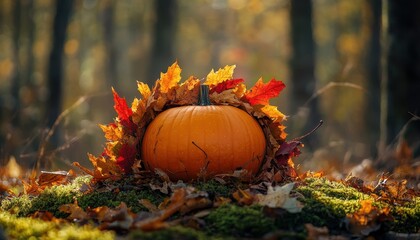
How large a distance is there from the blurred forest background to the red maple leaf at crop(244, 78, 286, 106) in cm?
107

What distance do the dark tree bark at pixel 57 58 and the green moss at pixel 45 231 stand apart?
8.38 meters

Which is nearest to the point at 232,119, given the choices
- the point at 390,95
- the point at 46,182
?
the point at 46,182

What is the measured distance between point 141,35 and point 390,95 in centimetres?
2520

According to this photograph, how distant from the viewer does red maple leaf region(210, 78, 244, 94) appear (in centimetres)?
412

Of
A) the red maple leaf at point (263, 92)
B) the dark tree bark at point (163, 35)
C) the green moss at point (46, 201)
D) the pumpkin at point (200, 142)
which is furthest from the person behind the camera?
the dark tree bark at point (163, 35)

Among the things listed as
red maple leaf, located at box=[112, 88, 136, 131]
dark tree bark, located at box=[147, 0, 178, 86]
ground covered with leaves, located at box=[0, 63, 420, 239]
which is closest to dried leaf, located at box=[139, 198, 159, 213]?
ground covered with leaves, located at box=[0, 63, 420, 239]

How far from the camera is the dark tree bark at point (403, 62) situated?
668 centimetres

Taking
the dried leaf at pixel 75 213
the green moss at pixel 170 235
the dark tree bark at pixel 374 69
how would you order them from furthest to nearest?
1. the dark tree bark at pixel 374 69
2. the dried leaf at pixel 75 213
3. the green moss at pixel 170 235

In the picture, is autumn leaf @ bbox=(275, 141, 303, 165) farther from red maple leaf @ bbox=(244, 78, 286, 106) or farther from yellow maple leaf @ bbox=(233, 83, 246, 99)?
yellow maple leaf @ bbox=(233, 83, 246, 99)

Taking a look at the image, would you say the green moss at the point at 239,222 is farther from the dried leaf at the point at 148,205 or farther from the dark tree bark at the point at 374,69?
the dark tree bark at the point at 374,69

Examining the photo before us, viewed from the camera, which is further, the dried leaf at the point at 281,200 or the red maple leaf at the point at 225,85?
the red maple leaf at the point at 225,85

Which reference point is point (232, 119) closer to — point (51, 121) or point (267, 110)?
point (267, 110)

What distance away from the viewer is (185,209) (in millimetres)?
2988

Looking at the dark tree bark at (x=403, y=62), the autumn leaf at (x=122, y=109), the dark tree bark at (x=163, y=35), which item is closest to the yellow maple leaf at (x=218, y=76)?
the autumn leaf at (x=122, y=109)
